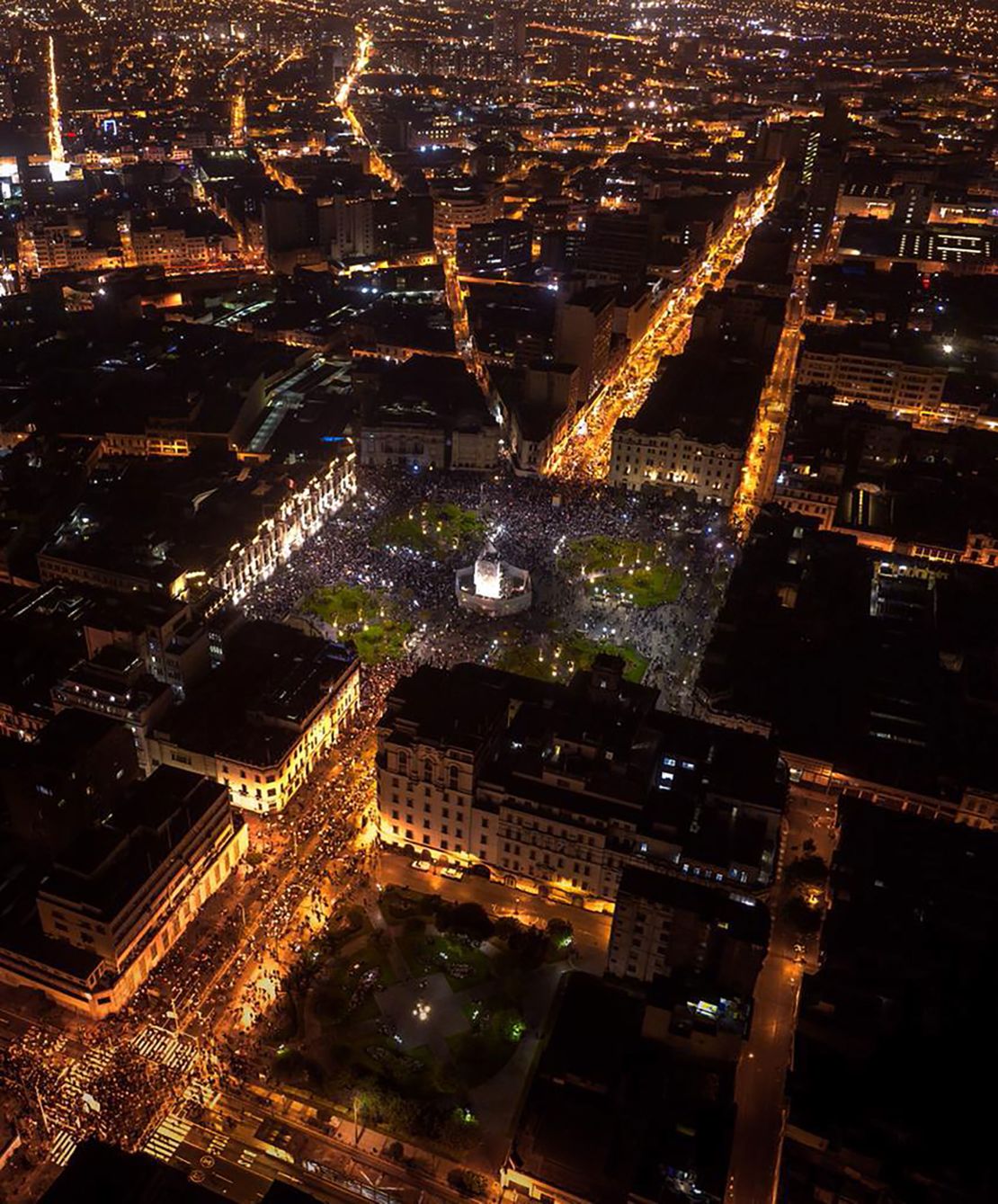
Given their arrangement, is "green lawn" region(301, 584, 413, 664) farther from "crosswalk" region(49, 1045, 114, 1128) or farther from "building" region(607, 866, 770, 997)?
"crosswalk" region(49, 1045, 114, 1128)

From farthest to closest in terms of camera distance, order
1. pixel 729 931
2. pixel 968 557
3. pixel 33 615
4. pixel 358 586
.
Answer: pixel 968 557 < pixel 358 586 < pixel 33 615 < pixel 729 931

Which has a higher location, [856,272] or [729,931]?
[856,272]

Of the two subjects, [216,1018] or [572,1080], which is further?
[216,1018]

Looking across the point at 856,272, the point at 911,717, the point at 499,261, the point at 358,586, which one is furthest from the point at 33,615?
the point at 856,272

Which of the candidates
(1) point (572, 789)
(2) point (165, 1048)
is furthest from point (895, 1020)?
(2) point (165, 1048)

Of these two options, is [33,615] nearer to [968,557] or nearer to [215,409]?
[215,409]
